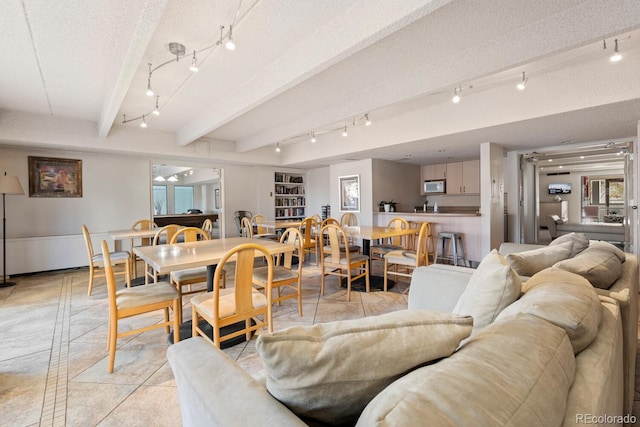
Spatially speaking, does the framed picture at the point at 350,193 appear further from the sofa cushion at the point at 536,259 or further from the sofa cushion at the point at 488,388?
the sofa cushion at the point at 488,388

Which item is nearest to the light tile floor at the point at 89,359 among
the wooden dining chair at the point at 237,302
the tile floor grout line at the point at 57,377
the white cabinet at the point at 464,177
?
the tile floor grout line at the point at 57,377

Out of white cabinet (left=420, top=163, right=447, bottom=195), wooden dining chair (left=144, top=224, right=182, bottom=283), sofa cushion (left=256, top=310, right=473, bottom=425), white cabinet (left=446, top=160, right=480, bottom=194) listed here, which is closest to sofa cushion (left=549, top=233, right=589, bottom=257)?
sofa cushion (left=256, top=310, right=473, bottom=425)

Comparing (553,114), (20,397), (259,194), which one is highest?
(553,114)

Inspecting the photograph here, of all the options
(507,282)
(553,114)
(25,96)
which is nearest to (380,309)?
(507,282)

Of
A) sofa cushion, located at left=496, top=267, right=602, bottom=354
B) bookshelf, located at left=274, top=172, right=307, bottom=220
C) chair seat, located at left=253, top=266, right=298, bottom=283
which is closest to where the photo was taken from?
sofa cushion, located at left=496, top=267, right=602, bottom=354

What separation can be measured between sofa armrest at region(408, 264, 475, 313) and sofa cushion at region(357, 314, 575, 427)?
39.8 inches

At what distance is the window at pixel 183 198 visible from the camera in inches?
535

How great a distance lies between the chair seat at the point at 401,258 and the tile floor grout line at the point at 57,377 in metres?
3.16

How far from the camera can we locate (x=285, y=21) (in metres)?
2.30

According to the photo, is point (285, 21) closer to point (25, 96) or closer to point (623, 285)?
point (623, 285)

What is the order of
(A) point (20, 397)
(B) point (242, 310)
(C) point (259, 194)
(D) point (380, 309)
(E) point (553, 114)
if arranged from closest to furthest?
(A) point (20, 397) < (B) point (242, 310) < (D) point (380, 309) < (E) point (553, 114) < (C) point (259, 194)

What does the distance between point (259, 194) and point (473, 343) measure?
7400 millimetres

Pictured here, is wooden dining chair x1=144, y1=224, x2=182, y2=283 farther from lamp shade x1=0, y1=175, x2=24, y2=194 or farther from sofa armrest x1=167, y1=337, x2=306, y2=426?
sofa armrest x1=167, y1=337, x2=306, y2=426

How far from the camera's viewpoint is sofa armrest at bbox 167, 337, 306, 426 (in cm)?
59
